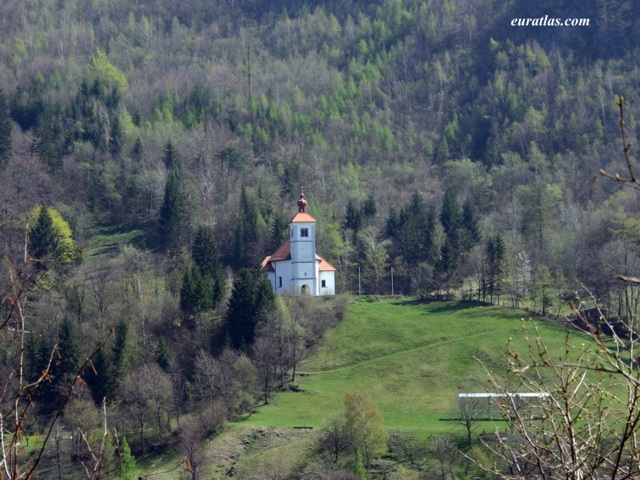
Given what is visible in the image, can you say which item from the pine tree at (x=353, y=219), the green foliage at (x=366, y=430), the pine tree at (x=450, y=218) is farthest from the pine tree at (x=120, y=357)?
the pine tree at (x=450, y=218)

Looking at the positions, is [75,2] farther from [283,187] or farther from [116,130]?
[283,187]

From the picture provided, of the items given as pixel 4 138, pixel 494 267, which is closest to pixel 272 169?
pixel 4 138

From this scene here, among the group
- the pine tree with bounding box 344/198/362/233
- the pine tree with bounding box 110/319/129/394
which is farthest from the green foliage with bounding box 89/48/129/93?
the pine tree with bounding box 110/319/129/394

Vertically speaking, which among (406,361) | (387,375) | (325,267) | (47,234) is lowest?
(387,375)

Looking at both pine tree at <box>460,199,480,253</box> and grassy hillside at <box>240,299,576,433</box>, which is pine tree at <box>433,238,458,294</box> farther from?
pine tree at <box>460,199,480,253</box>

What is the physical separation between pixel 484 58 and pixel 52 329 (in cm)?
9947

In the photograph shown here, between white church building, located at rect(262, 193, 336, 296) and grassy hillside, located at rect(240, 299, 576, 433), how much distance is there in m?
3.64

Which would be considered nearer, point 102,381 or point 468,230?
point 102,381

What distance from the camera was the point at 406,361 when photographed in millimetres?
66125

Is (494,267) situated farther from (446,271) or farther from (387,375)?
(387,375)

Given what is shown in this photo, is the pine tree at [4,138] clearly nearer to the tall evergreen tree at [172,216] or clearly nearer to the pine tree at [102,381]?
the tall evergreen tree at [172,216]

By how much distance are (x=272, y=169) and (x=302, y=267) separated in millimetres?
40156

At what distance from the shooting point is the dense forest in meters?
68.2

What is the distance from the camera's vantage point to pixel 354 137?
135m
